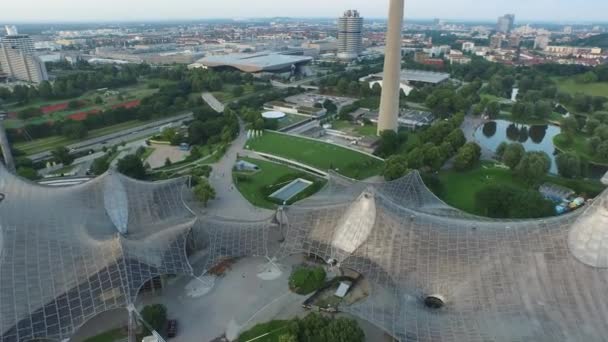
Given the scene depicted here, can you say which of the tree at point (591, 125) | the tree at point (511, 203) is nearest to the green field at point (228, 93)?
the tree at point (511, 203)

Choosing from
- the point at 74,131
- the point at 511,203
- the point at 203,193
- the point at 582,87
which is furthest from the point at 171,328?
the point at 582,87

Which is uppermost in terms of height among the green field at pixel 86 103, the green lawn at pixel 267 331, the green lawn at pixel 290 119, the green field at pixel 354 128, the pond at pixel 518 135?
the green field at pixel 86 103

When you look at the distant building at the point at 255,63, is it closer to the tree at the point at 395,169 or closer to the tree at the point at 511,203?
the tree at the point at 395,169

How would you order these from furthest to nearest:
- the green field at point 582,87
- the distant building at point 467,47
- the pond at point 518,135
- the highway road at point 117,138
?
the distant building at point 467,47, the green field at point 582,87, the pond at point 518,135, the highway road at point 117,138

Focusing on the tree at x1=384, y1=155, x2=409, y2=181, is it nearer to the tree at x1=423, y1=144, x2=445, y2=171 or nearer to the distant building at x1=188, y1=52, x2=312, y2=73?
the tree at x1=423, y1=144, x2=445, y2=171

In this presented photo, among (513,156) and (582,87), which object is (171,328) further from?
(582,87)
